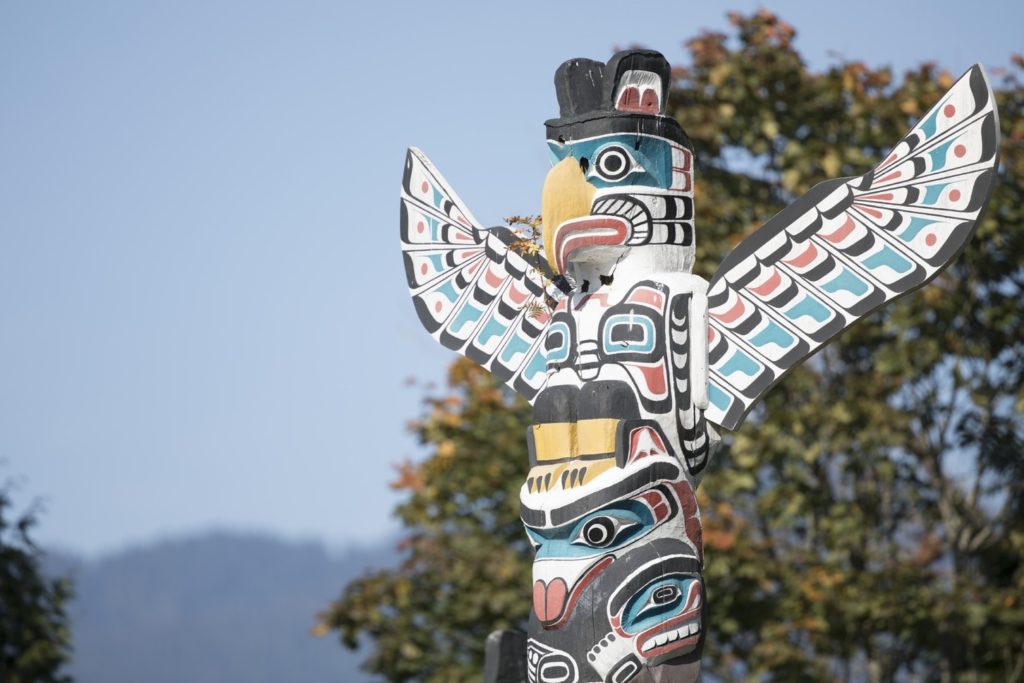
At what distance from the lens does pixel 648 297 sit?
24.5 ft

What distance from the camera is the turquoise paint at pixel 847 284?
7410mm

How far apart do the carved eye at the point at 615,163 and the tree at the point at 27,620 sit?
10.1 metres

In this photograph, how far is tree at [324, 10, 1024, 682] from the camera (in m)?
13.8

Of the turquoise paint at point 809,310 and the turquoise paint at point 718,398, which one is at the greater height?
the turquoise paint at point 809,310

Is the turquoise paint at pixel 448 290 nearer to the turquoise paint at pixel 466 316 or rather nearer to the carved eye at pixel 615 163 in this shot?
the turquoise paint at pixel 466 316

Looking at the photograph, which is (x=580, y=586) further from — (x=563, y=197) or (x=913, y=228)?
(x=913, y=228)

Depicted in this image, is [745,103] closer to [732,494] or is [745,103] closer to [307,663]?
[732,494]

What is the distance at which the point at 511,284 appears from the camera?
8.75 m

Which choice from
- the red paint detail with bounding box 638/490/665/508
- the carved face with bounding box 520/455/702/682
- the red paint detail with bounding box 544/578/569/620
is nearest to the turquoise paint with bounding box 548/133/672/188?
the carved face with bounding box 520/455/702/682

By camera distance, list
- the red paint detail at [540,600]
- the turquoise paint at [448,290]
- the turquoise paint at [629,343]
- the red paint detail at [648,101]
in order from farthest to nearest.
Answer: the turquoise paint at [448,290] → the red paint detail at [648,101] → the turquoise paint at [629,343] → the red paint detail at [540,600]

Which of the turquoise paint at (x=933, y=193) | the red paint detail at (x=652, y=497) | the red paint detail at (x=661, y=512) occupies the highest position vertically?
the turquoise paint at (x=933, y=193)

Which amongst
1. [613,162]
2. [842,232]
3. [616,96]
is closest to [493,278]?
[613,162]

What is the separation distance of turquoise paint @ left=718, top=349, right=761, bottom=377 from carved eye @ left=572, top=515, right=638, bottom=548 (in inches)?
36.7

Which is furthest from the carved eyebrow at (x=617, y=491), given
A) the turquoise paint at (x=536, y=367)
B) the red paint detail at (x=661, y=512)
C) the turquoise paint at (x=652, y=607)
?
the turquoise paint at (x=536, y=367)
